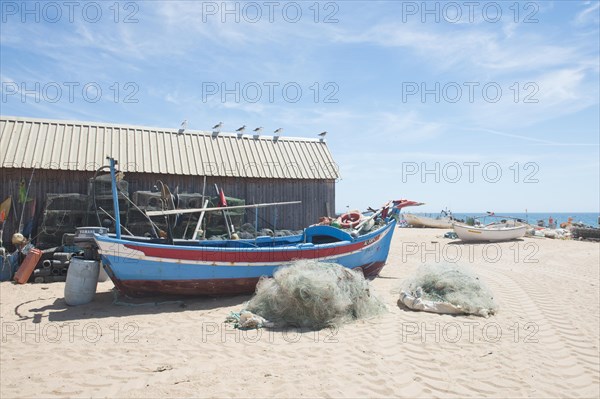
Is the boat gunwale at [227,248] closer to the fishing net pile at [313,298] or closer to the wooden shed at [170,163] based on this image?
the fishing net pile at [313,298]

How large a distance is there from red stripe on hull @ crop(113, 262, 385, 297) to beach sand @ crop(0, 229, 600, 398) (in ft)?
0.76

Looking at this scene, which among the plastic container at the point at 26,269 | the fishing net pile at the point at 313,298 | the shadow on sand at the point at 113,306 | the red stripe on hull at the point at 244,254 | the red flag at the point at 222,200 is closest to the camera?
the fishing net pile at the point at 313,298

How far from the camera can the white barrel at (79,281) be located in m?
9.04

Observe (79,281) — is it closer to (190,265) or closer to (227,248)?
(190,265)

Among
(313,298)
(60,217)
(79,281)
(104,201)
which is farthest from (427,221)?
(79,281)

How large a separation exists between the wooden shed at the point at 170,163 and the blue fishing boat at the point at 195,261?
15.9 feet

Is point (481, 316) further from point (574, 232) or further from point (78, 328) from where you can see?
point (574, 232)

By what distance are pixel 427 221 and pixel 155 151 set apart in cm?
2827

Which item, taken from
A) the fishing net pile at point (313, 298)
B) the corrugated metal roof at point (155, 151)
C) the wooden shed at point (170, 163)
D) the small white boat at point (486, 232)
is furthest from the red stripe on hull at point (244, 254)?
the small white boat at point (486, 232)

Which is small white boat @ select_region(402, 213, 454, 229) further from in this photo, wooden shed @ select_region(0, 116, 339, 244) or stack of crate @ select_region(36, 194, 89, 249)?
stack of crate @ select_region(36, 194, 89, 249)

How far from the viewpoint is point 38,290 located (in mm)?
10562

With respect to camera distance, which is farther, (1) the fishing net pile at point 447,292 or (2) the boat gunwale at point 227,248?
(2) the boat gunwale at point 227,248

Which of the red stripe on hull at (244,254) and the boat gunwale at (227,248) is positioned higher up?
the boat gunwale at (227,248)

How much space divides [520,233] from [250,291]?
19.9m
